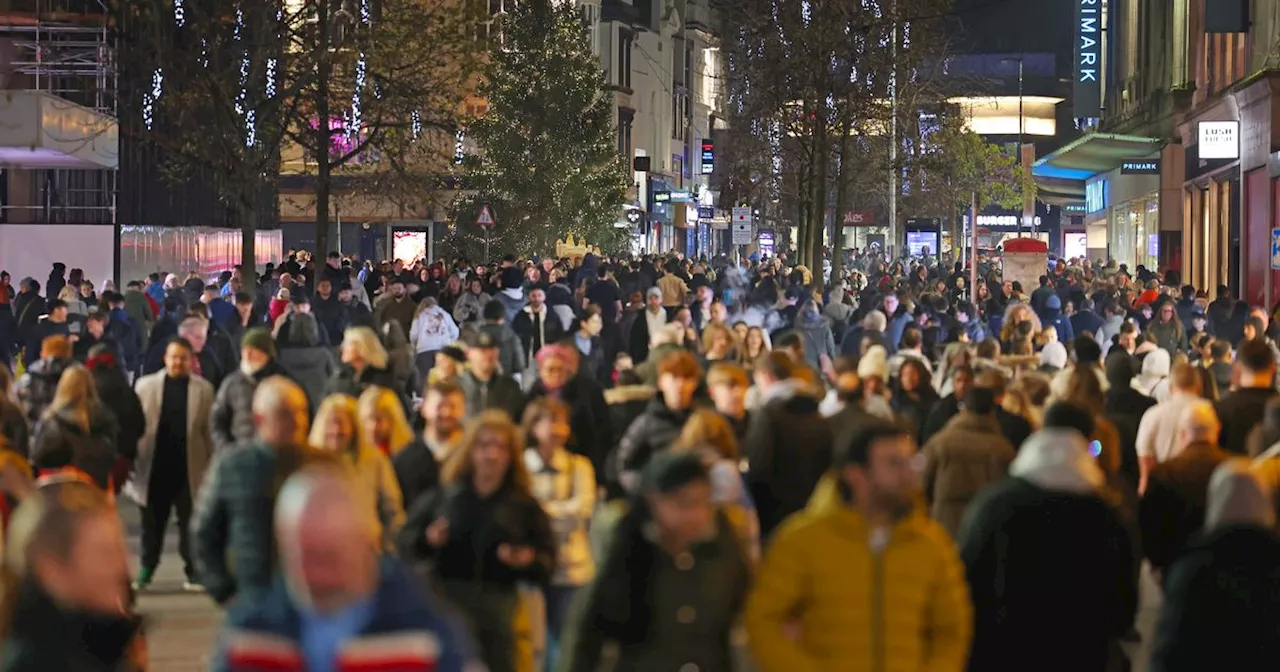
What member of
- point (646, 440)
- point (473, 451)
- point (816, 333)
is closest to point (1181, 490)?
point (646, 440)

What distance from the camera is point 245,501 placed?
29.9 ft

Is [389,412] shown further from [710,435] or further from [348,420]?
[710,435]

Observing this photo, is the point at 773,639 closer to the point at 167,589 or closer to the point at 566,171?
the point at 167,589

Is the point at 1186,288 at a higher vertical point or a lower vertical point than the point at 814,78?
lower

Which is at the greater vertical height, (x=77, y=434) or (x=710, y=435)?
(x=710, y=435)

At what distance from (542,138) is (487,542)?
52.2 m

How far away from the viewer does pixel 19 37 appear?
5006cm

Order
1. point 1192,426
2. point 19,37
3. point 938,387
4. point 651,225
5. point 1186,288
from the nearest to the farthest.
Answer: point 1192,426 → point 938,387 → point 1186,288 → point 19,37 → point 651,225

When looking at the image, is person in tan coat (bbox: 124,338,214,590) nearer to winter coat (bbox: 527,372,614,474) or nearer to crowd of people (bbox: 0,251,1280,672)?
crowd of people (bbox: 0,251,1280,672)

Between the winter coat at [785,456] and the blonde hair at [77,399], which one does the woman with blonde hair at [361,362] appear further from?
the winter coat at [785,456]

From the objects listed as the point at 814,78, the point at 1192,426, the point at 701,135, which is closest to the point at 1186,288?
the point at 814,78

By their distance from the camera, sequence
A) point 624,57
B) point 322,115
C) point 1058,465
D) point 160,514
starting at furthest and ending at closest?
1. point 624,57
2. point 322,115
3. point 160,514
4. point 1058,465

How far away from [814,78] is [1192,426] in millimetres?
39788

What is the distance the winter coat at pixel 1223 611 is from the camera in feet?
23.1
